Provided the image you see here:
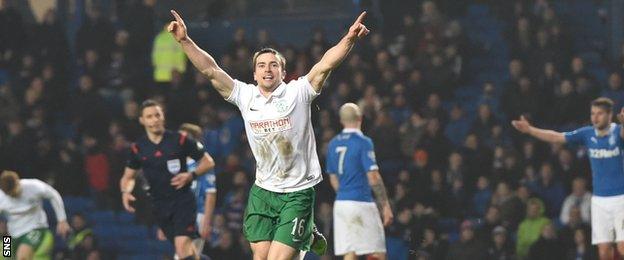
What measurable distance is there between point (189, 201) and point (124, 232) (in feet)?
20.6

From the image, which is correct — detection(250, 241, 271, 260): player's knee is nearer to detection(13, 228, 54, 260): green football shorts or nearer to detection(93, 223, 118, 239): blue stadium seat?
detection(13, 228, 54, 260): green football shorts

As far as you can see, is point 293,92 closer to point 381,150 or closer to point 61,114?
point 381,150

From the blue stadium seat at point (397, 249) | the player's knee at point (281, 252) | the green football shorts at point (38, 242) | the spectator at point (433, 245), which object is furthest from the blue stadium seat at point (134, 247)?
the player's knee at point (281, 252)

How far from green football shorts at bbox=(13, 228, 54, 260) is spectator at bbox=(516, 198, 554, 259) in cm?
590

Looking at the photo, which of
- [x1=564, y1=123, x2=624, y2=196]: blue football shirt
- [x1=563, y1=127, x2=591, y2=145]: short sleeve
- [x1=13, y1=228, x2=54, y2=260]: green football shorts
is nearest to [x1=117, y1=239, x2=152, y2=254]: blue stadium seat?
[x1=13, y1=228, x2=54, y2=260]: green football shorts

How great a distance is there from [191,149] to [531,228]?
218 inches

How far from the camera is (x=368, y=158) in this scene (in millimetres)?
15969

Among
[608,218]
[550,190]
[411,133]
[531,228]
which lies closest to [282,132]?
[608,218]

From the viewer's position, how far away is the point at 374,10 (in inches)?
947

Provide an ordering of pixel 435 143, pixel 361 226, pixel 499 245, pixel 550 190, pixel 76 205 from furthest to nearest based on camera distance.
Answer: pixel 76 205
pixel 435 143
pixel 550 190
pixel 499 245
pixel 361 226

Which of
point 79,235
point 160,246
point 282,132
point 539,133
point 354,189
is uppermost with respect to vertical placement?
point 539,133

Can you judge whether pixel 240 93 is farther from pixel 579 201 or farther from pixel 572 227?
pixel 579 201

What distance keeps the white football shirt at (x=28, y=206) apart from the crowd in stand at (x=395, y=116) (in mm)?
2446

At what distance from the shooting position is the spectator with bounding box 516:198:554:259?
749 inches
